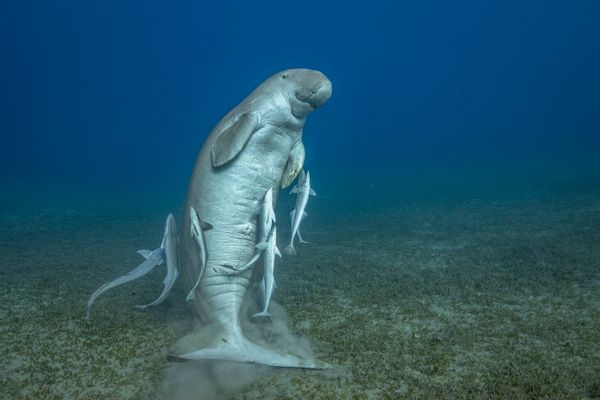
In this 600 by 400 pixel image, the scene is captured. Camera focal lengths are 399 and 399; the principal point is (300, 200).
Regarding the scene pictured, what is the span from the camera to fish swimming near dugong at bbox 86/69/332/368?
4215 millimetres

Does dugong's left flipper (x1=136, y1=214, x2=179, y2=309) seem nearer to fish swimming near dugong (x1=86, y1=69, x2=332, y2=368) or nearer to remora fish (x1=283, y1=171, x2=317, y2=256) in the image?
fish swimming near dugong (x1=86, y1=69, x2=332, y2=368)

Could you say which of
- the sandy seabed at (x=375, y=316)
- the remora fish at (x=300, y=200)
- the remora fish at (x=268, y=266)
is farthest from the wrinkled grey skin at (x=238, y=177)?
the sandy seabed at (x=375, y=316)

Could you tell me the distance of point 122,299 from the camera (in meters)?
5.83

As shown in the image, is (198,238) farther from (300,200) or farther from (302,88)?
(302,88)

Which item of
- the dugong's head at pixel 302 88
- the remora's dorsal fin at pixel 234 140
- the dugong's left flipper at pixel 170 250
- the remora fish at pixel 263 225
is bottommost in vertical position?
the dugong's left flipper at pixel 170 250

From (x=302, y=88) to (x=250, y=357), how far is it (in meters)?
2.75

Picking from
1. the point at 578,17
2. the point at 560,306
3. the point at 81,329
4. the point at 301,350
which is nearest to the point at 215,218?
the point at 301,350

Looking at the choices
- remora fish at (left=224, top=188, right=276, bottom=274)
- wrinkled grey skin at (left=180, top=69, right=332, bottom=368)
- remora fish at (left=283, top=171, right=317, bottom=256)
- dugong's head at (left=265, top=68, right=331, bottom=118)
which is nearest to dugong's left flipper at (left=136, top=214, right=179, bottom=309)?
wrinkled grey skin at (left=180, top=69, right=332, bottom=368)

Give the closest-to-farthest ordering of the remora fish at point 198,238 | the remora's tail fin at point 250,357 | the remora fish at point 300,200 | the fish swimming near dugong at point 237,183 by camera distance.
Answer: the remora's tail fin at point 250,357 → the remora fish at point 198,238 → the fish swimming near dugong at point 237,183 → the remora fish at point 300,200

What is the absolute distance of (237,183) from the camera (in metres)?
4.29

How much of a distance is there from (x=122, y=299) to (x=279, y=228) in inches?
241

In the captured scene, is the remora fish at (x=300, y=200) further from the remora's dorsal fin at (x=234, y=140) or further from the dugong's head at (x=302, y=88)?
the remora's dorsal fin at (x=234, y=140)

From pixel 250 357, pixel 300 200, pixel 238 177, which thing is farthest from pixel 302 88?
pixel 250 357

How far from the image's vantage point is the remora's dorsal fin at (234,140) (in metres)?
4.14
